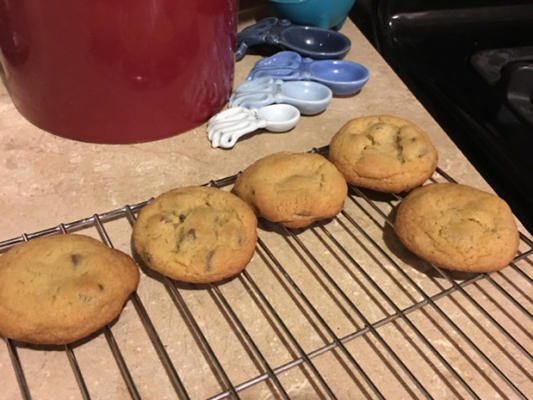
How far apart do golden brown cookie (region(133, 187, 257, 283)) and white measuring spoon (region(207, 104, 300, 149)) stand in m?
0.17

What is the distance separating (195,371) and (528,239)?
43cm

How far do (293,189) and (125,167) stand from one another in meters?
0.25

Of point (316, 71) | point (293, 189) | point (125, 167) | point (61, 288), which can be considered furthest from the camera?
point (316, 71)

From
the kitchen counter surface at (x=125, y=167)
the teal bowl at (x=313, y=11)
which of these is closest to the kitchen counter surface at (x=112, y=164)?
the kitchen counter surface at (x=125, y=167)

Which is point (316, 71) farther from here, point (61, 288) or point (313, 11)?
point (61, 288)

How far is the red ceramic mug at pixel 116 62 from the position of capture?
62cm

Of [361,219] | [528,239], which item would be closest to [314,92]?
[361,219]

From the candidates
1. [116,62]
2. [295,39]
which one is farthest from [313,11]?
[116,62]

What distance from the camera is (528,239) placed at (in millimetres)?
646

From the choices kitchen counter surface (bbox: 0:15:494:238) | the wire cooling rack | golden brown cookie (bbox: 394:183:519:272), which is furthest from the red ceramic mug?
golden brown cookie (bbox: 394:183:519:272)

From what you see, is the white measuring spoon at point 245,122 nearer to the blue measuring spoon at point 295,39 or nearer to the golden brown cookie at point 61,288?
the blue measuring spoon at point 295,39

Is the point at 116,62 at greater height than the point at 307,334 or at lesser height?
greater

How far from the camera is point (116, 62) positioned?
2.14ft

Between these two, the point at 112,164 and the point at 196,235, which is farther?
the point at 112,164
